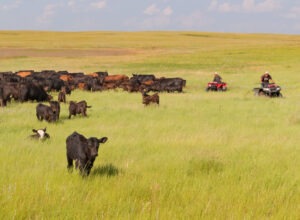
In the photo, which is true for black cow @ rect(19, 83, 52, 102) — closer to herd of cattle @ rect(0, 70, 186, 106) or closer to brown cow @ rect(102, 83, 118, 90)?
herd of cattle @ rect(0, 70, 186, 106)

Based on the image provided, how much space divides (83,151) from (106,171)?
1.85 ft

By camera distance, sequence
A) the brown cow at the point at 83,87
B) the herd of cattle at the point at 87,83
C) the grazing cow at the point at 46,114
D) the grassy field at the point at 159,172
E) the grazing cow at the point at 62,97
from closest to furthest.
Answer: the grassy field at the point at 159,172 < the grazing cow at the point at 46,114 < the grazing cow at the point at 62,97 < the herd of cattle at the point at 87,83 < the brown cow at the point at 83,87

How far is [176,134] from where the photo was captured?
9.08m

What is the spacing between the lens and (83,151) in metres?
5.27

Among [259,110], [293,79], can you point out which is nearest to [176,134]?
[259,110]

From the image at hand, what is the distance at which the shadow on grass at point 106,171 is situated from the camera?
211 inches

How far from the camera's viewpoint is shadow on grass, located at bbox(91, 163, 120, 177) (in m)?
5.35

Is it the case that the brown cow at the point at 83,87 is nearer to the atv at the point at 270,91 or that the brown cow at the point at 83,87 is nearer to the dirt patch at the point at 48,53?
the atv at the point at 270,91

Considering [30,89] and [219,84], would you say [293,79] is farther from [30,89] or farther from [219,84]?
[30,89]

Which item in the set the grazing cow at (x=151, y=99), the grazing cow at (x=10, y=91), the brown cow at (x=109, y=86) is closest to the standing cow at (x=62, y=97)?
the grazing cow at (x=10, y=91)

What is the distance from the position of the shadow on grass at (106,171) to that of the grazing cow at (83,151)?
7.8 inches

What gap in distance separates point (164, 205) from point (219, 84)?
1992 centimetres

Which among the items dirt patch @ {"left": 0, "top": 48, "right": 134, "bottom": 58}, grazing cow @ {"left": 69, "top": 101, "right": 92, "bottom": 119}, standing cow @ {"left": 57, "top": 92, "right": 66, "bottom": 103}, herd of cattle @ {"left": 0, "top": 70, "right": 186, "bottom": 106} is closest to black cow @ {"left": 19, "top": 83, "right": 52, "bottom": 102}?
herd of cattle @ {"left": 0, "top": 70, "right": 186, "bottom": 106}

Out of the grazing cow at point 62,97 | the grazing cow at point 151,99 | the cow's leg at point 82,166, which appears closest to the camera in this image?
the cow's leg at point 82,166
